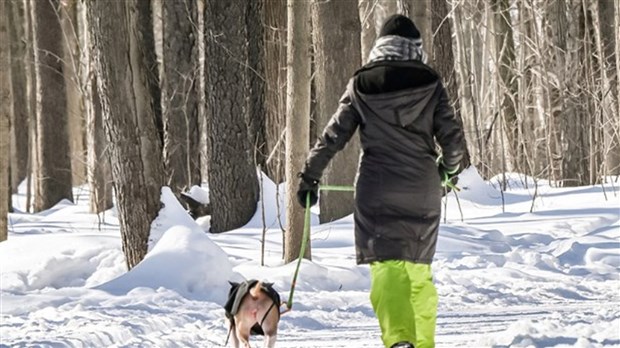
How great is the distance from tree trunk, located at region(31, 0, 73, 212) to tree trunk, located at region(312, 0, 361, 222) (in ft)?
31.9

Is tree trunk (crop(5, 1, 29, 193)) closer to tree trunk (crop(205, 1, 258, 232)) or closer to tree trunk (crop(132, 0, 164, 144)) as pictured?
tree trunk (crop(132, 0, 164, 144))

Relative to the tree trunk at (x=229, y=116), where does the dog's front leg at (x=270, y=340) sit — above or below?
below

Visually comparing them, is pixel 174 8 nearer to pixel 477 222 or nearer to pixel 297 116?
pixel 477 222

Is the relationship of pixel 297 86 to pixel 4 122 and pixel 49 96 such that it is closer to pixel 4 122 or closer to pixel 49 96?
pixel 4 122

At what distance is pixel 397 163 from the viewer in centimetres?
646

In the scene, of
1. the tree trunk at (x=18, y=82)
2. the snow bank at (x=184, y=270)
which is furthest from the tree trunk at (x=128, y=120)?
the tree trunk at (x=18, y=82)

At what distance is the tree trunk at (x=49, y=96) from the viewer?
23.6m

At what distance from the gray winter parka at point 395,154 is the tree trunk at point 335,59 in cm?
815

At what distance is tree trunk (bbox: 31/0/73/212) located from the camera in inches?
930

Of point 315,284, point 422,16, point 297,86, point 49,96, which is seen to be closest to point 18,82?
point 49,96

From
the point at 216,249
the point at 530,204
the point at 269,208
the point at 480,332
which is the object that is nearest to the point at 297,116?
the point at 216,249

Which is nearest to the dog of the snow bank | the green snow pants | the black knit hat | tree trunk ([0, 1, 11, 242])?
the green snow pants

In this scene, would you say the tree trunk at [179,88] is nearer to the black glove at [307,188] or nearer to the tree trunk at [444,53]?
the tree trunk at [444,53]

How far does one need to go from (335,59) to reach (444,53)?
4.64m
